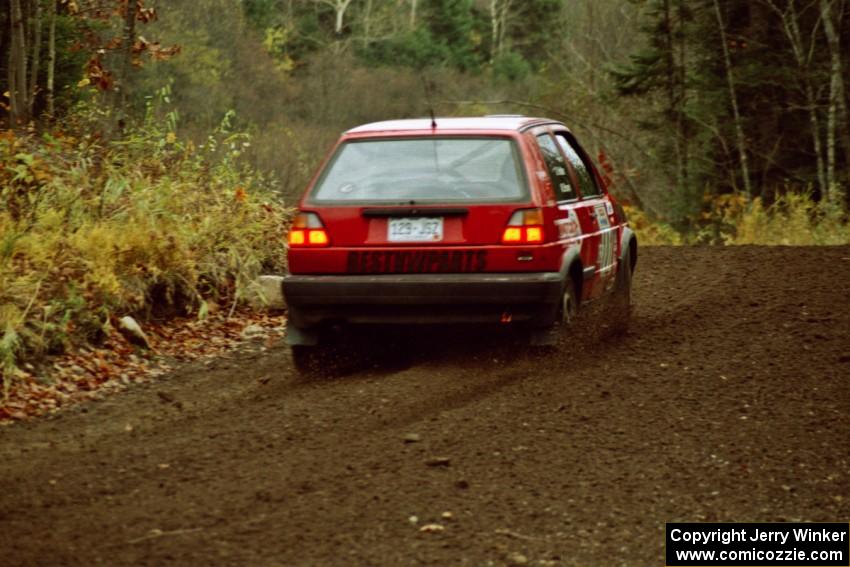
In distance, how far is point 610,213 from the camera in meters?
10.8

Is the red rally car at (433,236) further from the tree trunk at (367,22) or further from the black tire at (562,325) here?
the tree trunk at (367,22)

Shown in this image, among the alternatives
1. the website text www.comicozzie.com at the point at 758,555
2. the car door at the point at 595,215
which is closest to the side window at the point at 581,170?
the car door at the point at 595,215

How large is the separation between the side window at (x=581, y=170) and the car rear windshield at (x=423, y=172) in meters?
1.27

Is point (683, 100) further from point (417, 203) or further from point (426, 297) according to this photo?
point (426, 297)

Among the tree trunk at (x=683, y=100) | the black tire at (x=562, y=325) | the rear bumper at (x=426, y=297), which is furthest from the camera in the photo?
the tree trunk at (x=683, y=100)

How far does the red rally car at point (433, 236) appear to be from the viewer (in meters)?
8.54

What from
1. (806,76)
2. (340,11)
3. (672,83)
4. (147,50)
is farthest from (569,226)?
(340,11)

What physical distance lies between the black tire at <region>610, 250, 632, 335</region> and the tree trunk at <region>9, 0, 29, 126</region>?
6.52 meters

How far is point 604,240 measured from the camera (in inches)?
404

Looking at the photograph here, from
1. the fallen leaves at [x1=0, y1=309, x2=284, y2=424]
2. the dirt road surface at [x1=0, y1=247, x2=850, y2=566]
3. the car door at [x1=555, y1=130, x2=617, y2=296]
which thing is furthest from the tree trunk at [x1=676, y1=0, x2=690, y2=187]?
the dirt road surface at [x1=0, y1=247, x2=850, y2=566]

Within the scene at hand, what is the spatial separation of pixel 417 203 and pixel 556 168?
1363mm

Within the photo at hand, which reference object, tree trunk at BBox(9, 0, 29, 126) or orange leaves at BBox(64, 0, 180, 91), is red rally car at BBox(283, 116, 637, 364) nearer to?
tree trunk at BBox(9, 0, 29, 126)

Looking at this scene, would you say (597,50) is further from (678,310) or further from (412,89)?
(678,310)

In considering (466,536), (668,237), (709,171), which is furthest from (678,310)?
(709,171)
